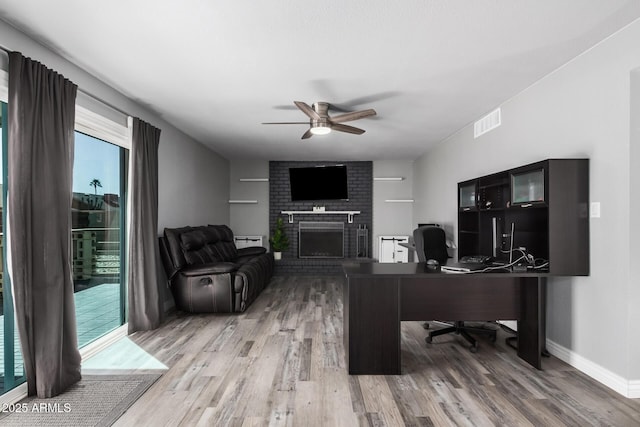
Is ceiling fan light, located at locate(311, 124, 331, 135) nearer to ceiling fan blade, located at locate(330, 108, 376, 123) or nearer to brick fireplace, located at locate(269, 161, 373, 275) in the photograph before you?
ceiling fan blade, located at locate(330, 108, 376, 123)

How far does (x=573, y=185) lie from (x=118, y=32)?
3482 mm

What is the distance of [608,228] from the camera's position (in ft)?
8.29

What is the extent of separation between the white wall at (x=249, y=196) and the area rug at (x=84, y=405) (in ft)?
17.1

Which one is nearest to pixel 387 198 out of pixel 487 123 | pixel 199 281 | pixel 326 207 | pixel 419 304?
pixel 326 207

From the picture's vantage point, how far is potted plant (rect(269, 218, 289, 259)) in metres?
7.50

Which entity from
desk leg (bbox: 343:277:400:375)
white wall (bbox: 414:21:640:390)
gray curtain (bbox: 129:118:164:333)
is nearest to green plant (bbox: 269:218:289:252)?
gray curtain (bbox: 129:118:164:333)

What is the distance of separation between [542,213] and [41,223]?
3986mm

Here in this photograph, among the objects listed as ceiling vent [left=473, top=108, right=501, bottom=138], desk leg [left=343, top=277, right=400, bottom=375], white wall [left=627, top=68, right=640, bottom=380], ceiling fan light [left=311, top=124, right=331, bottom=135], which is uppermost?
ceiling vent [left=473, top=108, right=501, bottom=138]

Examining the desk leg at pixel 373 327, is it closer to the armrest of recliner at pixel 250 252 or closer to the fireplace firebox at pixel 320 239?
the armrest of recliner at pixel 250 252

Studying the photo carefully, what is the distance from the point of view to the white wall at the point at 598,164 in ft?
7.87

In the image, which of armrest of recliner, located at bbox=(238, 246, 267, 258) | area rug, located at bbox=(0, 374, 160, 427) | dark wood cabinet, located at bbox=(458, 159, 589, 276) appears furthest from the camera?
armrest of recliner, located at bbox=(238, 246, 267, 258)

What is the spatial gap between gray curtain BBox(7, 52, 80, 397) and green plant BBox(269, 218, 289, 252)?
194 inches

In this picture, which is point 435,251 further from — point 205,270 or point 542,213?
point 205,270

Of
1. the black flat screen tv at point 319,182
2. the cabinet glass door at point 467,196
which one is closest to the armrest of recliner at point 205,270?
the cabinet glass door at point 467,196
